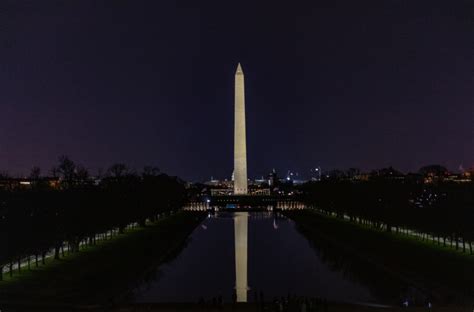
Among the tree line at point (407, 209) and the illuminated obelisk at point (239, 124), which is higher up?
the illuminated obelisk at point (239, 124)

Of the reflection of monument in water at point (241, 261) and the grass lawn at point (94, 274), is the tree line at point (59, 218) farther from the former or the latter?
the reflection of monument in water at point (241, 261)

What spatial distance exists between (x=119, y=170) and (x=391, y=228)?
72793mm

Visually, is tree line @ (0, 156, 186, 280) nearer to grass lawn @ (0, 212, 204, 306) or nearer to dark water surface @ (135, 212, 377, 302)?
grass lawn @ (0, 212, 204, 306)

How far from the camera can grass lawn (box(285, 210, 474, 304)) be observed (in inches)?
993

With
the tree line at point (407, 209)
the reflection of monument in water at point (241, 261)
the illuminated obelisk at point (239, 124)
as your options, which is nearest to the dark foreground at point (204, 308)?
the reflection of monument in water at point (241, 261)

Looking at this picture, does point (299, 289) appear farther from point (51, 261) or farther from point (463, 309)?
point (51, 261)

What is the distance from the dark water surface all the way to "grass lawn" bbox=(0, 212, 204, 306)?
0.85 m

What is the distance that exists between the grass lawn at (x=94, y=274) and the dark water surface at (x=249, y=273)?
33.6 inches

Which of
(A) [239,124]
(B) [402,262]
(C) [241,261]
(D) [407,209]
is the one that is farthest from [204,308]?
(A) [239,124]

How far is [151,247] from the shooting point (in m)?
39.3

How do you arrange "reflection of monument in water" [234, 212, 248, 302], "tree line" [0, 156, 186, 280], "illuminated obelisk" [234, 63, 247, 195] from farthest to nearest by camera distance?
1. "illuminated obelisk" [234, 63, 247, 195]
2. "tree line" [0, 156, 186, 280]
3. "reflection of monument in water" [234, 212, 248, 302]

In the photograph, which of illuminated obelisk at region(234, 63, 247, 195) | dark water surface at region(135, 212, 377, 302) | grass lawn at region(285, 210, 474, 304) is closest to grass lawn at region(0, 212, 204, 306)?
dark water surface at region(135, 212, 377, 302)

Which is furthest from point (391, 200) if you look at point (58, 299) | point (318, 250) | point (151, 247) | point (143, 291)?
point (58, 299)

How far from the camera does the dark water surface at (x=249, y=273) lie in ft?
85.5
